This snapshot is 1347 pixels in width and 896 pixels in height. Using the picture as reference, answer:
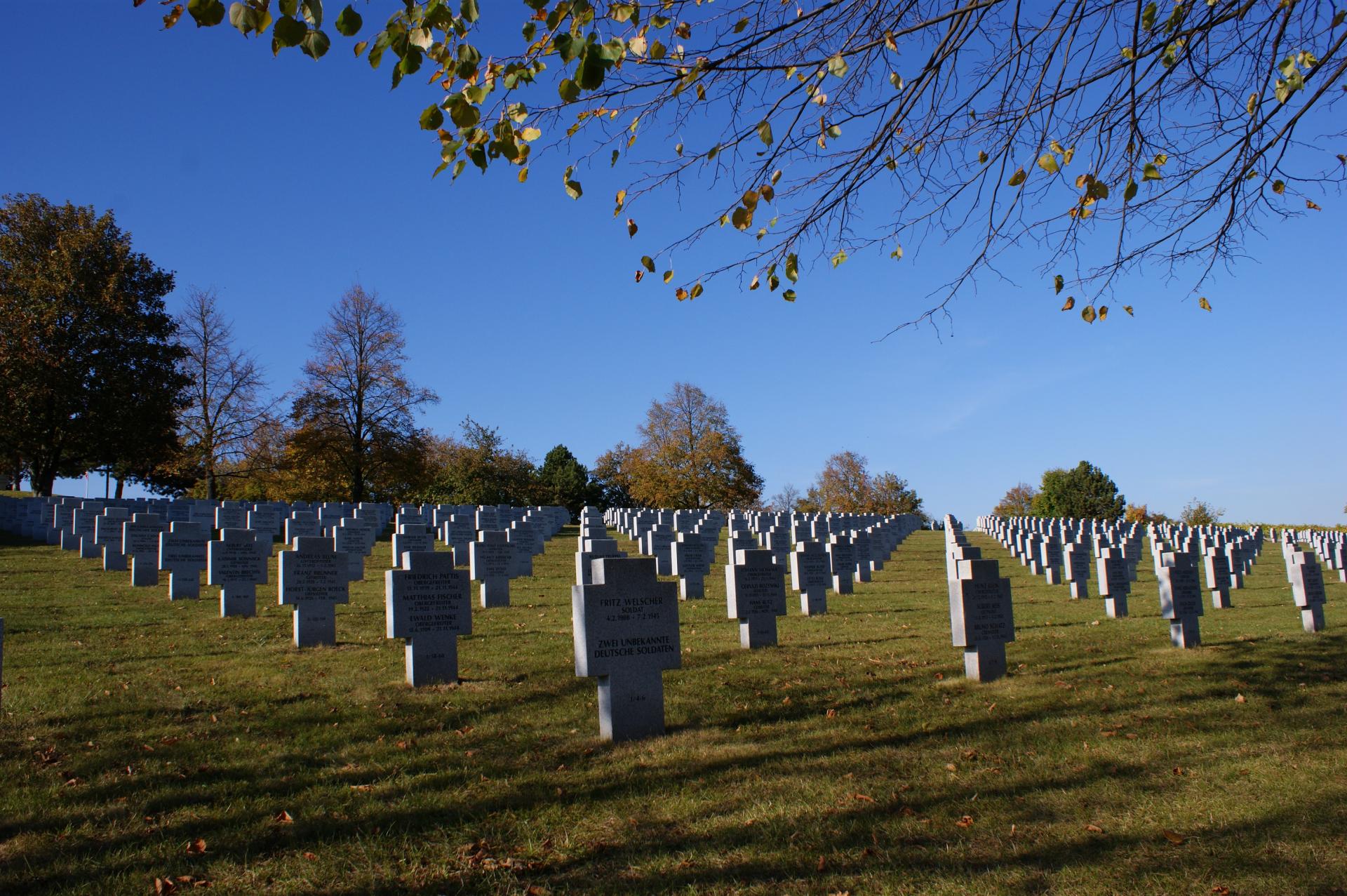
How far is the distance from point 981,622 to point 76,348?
39.7 meters

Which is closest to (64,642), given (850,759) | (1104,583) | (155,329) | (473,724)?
(473,724)

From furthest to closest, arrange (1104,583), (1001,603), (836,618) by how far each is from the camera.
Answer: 1. (1104,583)
2. (836,618)
3. (1001,603)

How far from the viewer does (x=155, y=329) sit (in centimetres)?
3841

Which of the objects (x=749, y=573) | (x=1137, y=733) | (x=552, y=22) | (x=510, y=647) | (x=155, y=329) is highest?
(x=155, y=329)

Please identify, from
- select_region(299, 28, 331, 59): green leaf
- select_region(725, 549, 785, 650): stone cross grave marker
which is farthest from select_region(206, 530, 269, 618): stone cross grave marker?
select_region(299, 28, 331, 59): green leaf

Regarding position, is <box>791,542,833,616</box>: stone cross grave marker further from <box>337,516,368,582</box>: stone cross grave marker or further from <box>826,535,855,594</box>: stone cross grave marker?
<box>337,516,368,582</box>: stone cross grave marker

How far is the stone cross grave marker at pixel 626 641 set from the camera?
6621 mm

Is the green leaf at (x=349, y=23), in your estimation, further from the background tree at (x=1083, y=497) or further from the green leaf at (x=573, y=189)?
the background tree at (x=1083, y=497)

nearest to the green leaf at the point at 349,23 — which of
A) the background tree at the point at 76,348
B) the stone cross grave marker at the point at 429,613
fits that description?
the stone cross grave marker at the point at 429,613

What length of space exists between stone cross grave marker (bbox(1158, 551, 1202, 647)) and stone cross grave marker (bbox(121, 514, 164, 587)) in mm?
15978

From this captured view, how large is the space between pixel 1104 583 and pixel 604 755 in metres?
11.5

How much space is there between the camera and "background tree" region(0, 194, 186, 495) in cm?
3453

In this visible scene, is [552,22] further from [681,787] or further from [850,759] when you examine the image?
[850,759]

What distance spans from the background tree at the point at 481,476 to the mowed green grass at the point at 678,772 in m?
43.6
